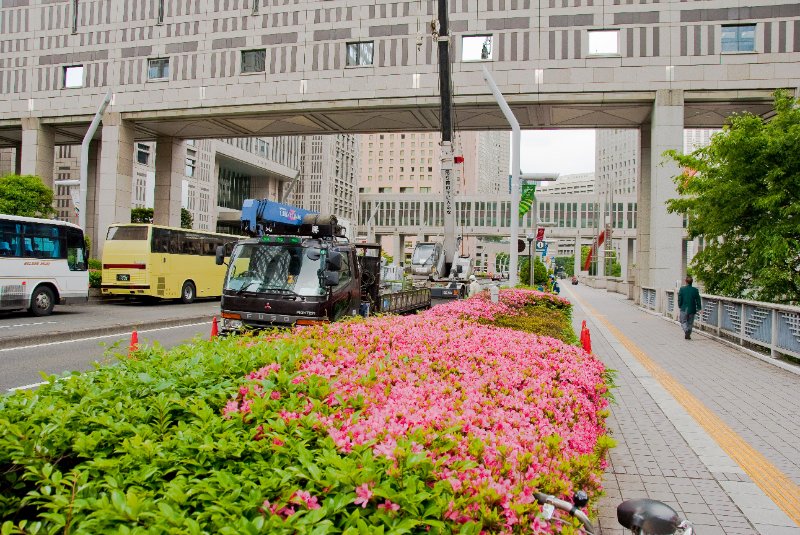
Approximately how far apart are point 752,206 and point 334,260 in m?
11.3

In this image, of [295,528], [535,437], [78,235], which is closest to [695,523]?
[535,437]

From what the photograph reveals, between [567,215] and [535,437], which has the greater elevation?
[567,215]

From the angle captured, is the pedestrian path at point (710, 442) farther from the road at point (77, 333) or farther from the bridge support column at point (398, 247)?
the bridge support column at point (398, 247)

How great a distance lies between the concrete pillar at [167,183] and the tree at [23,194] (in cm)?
650

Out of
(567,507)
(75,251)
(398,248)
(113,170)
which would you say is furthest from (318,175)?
(567,507)

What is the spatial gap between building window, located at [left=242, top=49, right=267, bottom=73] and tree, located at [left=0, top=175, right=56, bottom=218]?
14.2 m

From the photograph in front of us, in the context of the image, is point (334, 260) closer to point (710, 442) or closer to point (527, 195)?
point (710, 442)

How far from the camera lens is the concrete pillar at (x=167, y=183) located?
39688 millimetres

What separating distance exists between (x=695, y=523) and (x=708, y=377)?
669 cm

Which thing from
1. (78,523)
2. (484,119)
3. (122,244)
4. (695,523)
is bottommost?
(695,523)

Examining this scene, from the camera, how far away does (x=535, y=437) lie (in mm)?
3109

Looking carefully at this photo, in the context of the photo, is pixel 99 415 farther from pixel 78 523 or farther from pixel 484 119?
pixel 484 119

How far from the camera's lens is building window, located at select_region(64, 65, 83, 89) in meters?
36.8

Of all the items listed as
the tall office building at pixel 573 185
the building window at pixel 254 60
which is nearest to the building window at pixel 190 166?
the building window at pixel 254 60
